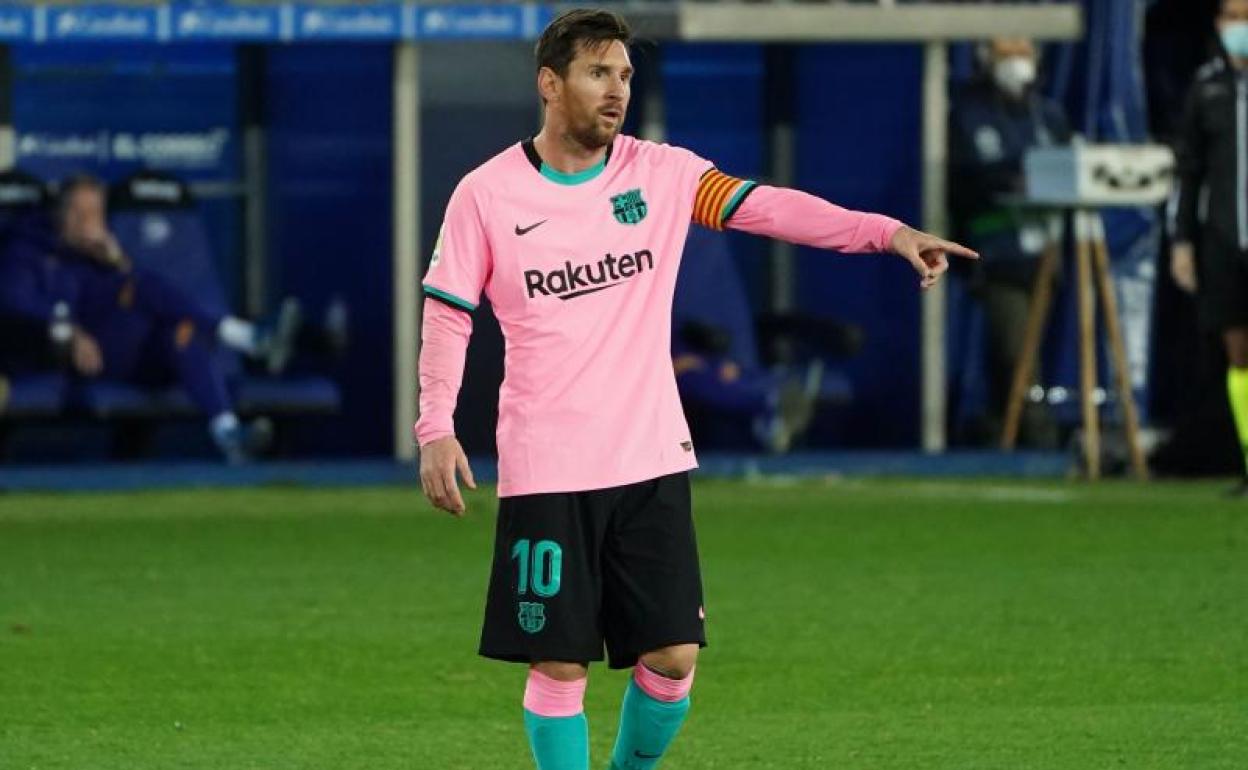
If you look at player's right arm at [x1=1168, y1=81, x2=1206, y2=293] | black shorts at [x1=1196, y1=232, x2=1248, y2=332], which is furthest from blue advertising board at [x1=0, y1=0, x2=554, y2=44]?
black shorts at [x1=1196, y1=232, x2=1248, y2=332]

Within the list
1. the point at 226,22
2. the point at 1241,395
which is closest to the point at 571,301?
the point at 1241,395

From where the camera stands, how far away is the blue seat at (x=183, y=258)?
57.4ft

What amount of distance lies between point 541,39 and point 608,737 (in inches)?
97.7

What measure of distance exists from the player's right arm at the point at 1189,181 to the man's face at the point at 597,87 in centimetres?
881

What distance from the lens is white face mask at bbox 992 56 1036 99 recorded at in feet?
59.6

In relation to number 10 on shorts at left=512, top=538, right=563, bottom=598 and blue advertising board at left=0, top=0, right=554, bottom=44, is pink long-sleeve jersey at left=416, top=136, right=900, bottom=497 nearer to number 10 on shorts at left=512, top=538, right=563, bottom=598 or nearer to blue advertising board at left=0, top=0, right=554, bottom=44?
number 10 on shorts at left=512, top=538, right=563, bottom=598

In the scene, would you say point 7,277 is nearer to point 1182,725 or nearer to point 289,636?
point 289,636

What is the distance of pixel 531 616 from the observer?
6648mm

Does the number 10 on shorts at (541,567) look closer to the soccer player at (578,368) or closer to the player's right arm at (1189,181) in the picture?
the soccer player at (578,368)

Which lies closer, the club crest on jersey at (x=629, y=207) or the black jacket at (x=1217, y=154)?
the club crest on jersey at (x=629, y=207)

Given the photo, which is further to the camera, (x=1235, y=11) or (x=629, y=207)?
(x=1235, y=11)

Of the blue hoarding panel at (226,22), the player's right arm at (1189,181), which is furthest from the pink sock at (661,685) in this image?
the blue hoarding panel at (226,22)

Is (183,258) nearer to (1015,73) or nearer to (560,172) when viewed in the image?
(1015,73)

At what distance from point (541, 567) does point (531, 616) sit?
103 millimetres
